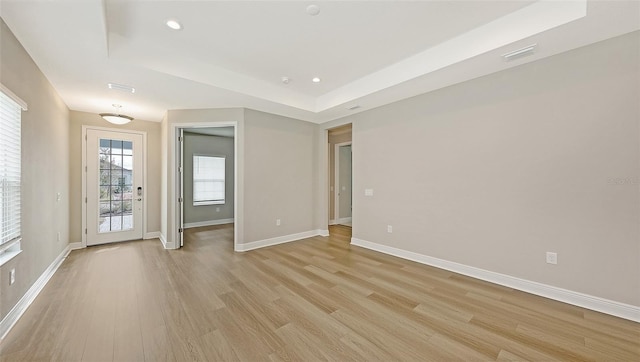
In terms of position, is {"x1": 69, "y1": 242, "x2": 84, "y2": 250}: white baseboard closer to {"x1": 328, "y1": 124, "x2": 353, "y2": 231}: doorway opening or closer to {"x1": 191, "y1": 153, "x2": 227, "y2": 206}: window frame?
{"x1": 191, "y1": 153, "x2": 227, "y2": 206}: window frame

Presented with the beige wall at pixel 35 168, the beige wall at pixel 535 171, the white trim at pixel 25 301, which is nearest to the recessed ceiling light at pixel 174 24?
the beige wall at pixel 35 168

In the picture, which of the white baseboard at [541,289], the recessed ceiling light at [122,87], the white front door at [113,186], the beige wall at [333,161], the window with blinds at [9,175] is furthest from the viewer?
the beige wall at [333,161]

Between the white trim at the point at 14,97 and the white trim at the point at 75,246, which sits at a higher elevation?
the white trim at the point at 14,97

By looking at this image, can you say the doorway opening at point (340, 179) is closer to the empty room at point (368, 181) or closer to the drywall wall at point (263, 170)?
the drywall wall at point (263, 170)

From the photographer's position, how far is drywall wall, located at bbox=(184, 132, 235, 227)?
6.72 m

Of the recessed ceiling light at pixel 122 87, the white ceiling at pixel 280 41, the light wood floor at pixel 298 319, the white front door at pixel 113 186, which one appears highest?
the white ceiling at pixel 280 41

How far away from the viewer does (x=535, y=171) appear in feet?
9.19

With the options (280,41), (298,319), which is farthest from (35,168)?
(298,319)

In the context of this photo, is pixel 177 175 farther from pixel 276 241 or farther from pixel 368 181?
pixel 368 181

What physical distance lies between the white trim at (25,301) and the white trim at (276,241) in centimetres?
238

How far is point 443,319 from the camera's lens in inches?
90.4

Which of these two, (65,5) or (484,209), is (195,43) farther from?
(484,209)

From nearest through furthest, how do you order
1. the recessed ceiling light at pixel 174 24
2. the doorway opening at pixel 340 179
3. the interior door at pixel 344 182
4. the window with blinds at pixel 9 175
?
the window with blinds at pixel 9 175 → the recessed ceiling light at pixel 174 24 → the doorway opening at pixel 340 179 → the interior door at pixel 344 182

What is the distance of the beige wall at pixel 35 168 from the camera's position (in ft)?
7.18
